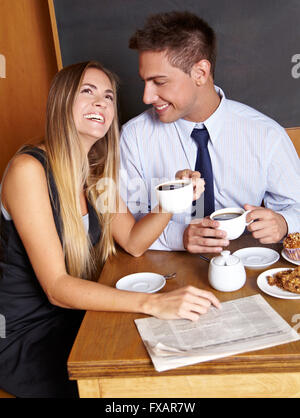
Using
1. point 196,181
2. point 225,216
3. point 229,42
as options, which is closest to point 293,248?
point 225,216

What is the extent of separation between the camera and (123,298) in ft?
3.94

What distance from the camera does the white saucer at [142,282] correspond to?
51.0 inches

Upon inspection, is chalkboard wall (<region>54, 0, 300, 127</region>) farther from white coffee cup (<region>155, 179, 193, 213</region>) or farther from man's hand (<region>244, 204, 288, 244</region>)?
white coffee cup (<region>155, 179, 193, 213</region>)

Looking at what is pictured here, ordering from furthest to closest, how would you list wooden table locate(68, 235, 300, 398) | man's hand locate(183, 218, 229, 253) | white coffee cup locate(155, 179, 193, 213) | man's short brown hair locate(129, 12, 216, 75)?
man's short brown hair locate(129, 12, 216, 75) → man's hand locate(183, 218, 229, 253) → white coffee cup locate(155, 179, 193, 213) → wooden table locate(68, 235, 300, 398)

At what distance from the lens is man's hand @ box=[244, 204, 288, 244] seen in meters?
1.47

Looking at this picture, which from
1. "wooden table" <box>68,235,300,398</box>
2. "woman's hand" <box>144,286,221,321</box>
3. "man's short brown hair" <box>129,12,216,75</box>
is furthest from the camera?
"man's short brown hair" <box>129,12,216,75</box>

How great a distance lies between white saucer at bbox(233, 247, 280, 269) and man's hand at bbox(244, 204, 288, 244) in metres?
0.04

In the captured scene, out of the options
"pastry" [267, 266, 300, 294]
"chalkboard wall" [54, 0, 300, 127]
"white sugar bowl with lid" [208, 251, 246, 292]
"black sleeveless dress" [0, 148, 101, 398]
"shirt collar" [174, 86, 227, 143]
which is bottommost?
"black sleeveless dress" [0, 148, 101, 398]

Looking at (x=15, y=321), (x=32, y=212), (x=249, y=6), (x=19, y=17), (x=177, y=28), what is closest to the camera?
(x=32, y=212)

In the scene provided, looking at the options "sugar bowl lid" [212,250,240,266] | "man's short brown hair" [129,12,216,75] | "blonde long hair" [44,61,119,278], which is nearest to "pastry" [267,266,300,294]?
"sugar bowl lid" [212,250,240,266]

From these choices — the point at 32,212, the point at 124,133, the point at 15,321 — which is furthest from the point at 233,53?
the point at 15,321

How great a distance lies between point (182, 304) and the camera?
113 centimetres

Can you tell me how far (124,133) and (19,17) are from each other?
1336 mm
